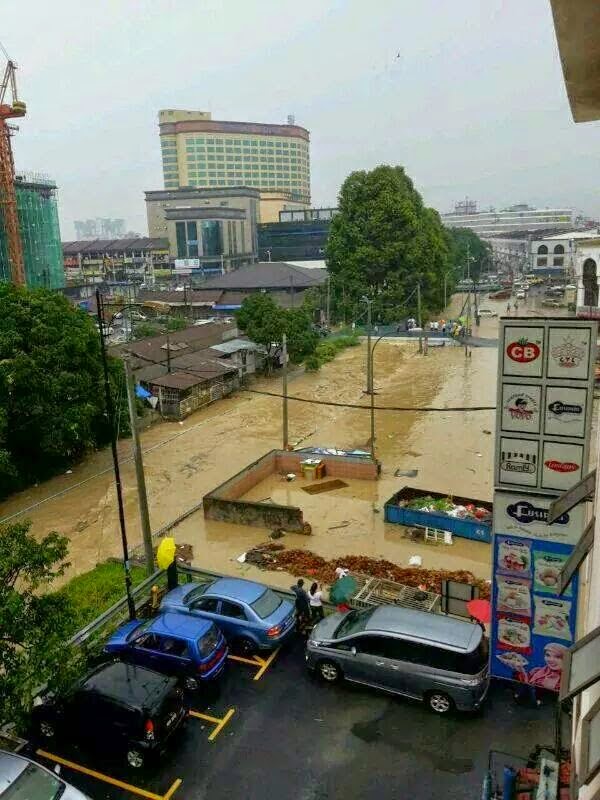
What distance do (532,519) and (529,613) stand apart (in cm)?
127

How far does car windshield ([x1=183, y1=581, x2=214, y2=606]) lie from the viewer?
33.6 ft

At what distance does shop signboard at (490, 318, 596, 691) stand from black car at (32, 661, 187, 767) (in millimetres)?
4217

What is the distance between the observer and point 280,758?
755 centimetres

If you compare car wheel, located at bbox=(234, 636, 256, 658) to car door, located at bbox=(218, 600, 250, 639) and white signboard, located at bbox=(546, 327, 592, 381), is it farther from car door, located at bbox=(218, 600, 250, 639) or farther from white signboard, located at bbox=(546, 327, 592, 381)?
white signboard, located at bbox=(546, 327, 592, 381)

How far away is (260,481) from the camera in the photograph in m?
18.9

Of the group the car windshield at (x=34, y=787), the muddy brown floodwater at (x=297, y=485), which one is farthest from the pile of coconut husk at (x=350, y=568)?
the car windshield at (x=34, y=787)

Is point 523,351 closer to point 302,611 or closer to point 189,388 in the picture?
point 302,611

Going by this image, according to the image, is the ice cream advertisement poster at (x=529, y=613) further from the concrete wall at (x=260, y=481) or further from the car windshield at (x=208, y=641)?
the concrete wall at (x=260, y=481)

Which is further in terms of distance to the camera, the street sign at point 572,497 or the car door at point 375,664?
the car door at point 375,664

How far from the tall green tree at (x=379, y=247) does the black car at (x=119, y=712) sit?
38521mm

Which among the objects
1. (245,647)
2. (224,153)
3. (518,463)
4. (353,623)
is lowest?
(245,647)

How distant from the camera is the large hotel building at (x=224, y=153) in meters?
132

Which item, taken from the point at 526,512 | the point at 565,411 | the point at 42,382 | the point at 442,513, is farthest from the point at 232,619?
the point at 42,382

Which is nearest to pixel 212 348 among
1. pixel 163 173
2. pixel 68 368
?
pixel 68 368
